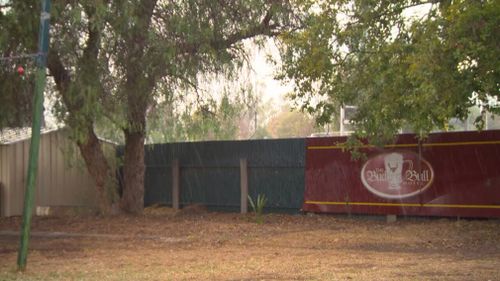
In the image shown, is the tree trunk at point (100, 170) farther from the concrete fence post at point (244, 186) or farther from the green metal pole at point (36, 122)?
the green metal pole at point (36, 122)

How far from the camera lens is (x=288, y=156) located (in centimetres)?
2059

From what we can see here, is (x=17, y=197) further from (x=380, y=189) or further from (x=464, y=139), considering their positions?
(x=464, y=139)

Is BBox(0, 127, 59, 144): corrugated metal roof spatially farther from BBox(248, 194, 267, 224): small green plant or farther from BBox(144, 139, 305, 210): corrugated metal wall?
BBox(248, 194, 267, 224): small green plant

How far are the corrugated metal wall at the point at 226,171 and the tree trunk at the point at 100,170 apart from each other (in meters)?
3.18

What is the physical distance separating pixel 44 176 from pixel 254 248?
12.4 meters

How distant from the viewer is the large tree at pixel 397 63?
11570 mm

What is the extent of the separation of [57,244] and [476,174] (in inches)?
377

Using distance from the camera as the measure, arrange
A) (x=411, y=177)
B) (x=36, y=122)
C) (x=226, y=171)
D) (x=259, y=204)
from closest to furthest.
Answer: (x=36, y=122) → (x=411, y=177) → (x=259, y=204) → (x=226, y=171)

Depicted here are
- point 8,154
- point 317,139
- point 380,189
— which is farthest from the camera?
point 8,154

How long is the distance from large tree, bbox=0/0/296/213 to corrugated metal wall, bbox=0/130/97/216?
7006mm

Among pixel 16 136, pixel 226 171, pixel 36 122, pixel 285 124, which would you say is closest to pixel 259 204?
pixel 226 171

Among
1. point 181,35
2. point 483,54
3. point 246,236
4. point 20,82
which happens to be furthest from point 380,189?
point 20,82

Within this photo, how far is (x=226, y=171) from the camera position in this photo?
2197 centimetres

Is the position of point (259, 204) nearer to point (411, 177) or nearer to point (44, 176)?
point (411, 177)
